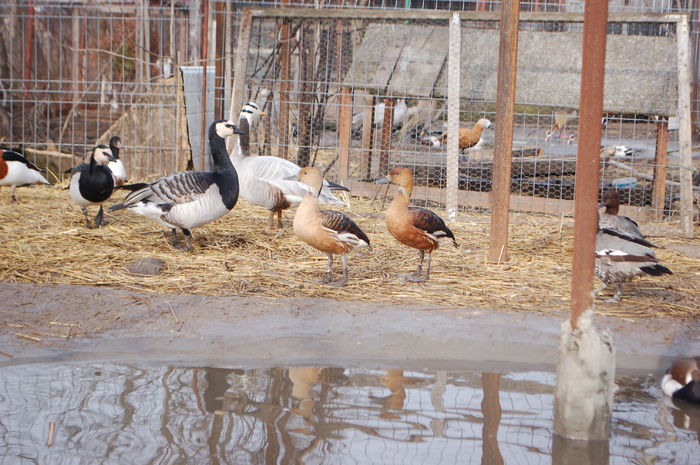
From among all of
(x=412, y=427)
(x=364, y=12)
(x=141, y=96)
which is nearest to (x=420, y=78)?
(x=364, y=12)

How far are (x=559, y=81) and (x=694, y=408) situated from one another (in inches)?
231

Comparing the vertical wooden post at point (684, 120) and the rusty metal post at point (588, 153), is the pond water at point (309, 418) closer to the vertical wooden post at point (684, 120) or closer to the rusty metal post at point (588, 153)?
the rusty metal post at point (588, 153)

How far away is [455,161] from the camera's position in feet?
28.2

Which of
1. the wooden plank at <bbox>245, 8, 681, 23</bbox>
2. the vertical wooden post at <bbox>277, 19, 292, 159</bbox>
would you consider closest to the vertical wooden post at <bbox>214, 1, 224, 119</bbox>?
the vertical wooden post at <bbox>277, 19, 292, 159</bbox>

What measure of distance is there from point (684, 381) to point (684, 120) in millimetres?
5190

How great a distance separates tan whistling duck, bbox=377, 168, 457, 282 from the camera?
5918 mm

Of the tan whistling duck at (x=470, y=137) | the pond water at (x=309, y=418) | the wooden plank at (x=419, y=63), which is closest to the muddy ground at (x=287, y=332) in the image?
the pond water at (x=309, y=418)

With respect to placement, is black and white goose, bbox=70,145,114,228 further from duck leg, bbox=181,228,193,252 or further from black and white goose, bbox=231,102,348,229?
black and white goose, bbox=231,102,348,229

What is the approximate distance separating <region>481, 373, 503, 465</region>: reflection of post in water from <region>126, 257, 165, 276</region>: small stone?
2941 mm

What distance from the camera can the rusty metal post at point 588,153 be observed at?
133 inches

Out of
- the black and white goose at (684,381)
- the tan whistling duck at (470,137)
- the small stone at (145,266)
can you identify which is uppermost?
the tan whistling duck at (470,137)

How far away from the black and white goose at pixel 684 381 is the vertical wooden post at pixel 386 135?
5750 mm

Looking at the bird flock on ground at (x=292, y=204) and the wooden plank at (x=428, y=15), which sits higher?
the wooden plank at (x=428, y=15)

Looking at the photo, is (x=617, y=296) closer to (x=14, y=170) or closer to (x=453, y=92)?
(x=453, y=92)
